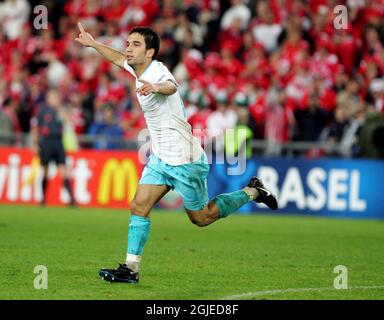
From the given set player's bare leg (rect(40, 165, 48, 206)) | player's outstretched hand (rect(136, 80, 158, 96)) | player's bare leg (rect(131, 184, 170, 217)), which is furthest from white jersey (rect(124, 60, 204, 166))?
player's bare leg (rect(40, 165, 48, 206))

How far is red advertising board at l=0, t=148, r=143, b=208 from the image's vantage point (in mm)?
21516

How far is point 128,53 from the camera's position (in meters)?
10.0

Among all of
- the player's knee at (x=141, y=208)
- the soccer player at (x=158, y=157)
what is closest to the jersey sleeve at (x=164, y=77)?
the soccer player at (x=158, y=157)

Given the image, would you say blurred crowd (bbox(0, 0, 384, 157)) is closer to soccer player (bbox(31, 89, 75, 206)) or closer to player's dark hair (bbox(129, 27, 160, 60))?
soccer player (bbox(31, 89, 75, 206))

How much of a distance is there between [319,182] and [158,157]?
34.8 ft

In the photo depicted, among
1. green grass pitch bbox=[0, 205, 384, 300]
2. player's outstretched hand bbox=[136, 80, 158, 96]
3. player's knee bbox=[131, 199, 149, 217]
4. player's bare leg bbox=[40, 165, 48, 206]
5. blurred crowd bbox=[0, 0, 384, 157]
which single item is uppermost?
blurred crowd bbox=[0, 0, 384, 157]

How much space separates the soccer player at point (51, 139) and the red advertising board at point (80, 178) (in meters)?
0.65

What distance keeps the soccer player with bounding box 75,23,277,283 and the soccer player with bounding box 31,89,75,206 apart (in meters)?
10.9

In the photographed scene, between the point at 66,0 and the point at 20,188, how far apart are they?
6.69m

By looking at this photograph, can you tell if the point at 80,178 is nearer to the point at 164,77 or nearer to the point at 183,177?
the point at 183,177

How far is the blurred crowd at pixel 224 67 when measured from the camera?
21.4m

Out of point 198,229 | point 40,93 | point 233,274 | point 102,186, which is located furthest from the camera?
point 40,93

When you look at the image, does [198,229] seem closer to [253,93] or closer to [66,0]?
[253,93]
